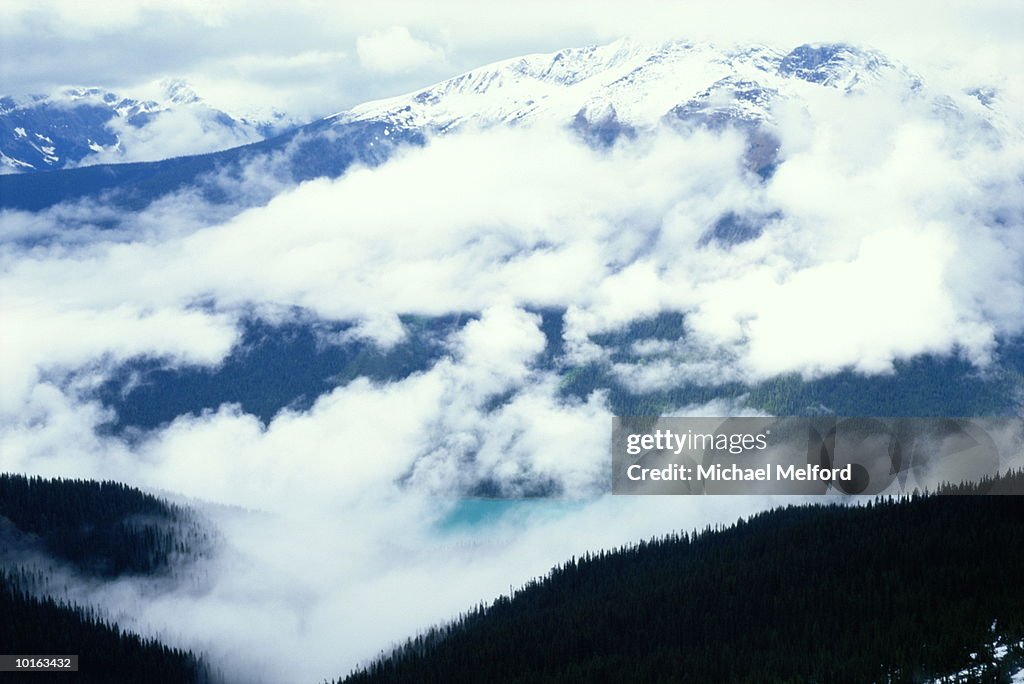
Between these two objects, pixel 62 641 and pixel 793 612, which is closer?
pixel 793 612

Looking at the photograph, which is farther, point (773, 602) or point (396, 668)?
point (396, 668)

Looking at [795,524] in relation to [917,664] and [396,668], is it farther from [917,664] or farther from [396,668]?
[396,668]

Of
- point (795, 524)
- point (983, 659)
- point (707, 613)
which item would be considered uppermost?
point (795, 524)

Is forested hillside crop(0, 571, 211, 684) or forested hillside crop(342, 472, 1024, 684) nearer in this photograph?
forested hillside crop(342, 472, 1024, 684)

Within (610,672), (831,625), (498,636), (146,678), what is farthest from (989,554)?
(146,678)

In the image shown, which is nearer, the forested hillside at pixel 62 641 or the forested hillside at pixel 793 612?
the forested hillside at pixel 793 612

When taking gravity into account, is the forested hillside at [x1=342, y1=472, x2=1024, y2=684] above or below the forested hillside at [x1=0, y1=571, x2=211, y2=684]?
below

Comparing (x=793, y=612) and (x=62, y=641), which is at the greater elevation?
(x=62, y=641)

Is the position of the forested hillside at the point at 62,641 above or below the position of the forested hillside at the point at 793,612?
above
